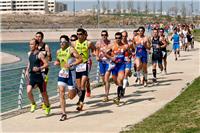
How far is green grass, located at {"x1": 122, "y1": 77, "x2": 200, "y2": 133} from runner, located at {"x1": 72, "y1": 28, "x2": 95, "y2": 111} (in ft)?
6.08

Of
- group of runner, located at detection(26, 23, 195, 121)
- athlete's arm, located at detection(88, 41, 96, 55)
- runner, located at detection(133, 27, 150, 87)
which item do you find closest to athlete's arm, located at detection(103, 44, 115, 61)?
group of runner, located at detection(26, 23, 195, 121)

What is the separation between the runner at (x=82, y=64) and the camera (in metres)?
12.1

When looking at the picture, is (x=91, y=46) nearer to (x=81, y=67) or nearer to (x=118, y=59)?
(x=118, y=59)

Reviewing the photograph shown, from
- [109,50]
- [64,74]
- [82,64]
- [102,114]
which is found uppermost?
[109,50]

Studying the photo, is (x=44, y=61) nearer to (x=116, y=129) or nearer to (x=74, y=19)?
(x=116, y=129)

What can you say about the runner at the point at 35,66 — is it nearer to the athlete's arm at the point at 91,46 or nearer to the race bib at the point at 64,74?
the race bib at the point at 64,74

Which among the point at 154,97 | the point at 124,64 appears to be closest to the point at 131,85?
the point at 154,97

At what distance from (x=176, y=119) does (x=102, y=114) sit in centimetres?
194

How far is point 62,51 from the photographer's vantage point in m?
11.3

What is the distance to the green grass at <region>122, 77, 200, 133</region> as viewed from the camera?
9444mm

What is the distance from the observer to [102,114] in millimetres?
11617

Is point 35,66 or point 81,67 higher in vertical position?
point 35,66

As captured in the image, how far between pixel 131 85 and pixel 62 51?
6.13 meters

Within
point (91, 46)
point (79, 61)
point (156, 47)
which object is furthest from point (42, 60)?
point (156, 47)
